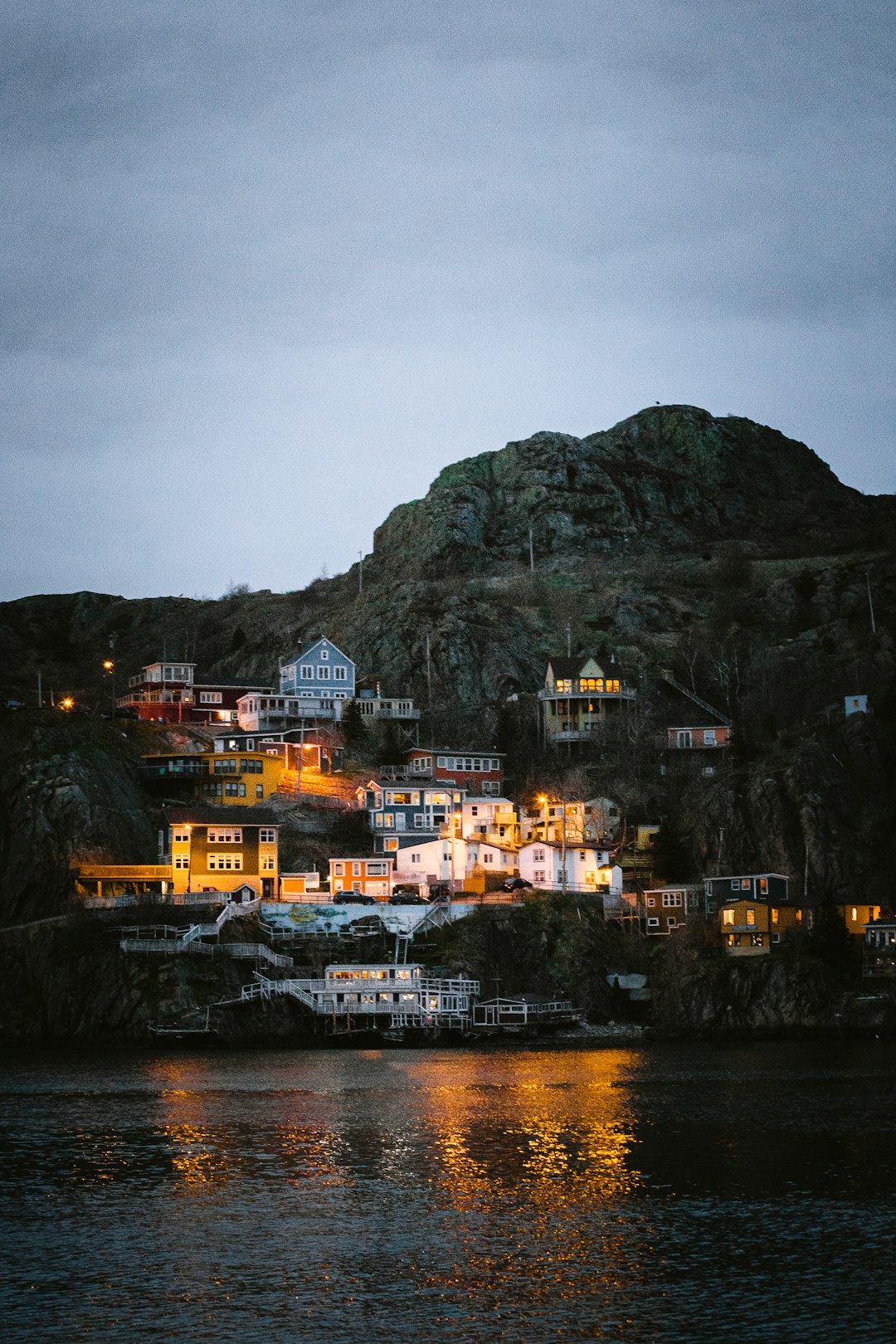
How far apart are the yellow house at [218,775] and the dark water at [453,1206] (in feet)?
154

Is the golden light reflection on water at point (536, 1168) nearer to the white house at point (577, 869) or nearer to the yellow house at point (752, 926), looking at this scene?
the yellow house at point (752, 926)

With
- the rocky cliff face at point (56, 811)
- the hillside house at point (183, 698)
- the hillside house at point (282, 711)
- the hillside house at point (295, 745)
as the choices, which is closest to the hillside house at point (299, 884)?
the rocky cliff face at point (56, 811)

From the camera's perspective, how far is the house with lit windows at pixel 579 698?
507 feet

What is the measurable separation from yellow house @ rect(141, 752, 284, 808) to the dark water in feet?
154

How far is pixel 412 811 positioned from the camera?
133000 millimetres

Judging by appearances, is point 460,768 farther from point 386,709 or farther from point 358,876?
point 358,876

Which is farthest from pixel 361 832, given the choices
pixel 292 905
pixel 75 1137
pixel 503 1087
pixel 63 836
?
pixel 75 1137

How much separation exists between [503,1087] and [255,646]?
11206 cm

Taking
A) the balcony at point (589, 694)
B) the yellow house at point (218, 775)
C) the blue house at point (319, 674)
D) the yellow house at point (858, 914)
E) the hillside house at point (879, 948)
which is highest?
the blue house at point (319, 674)

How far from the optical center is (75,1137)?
6731 centimetres

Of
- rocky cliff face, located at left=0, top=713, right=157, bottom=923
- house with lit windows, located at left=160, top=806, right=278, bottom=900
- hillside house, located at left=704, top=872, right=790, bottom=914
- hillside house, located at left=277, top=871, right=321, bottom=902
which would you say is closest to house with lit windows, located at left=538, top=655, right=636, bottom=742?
hillside house, located at left=704, top=872, right=790, bottom=914

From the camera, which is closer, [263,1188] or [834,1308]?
[834,1308]

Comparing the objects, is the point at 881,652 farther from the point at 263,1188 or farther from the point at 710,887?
the point at 263,1188

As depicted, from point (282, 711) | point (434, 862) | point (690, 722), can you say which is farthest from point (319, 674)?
point (690, 722)
